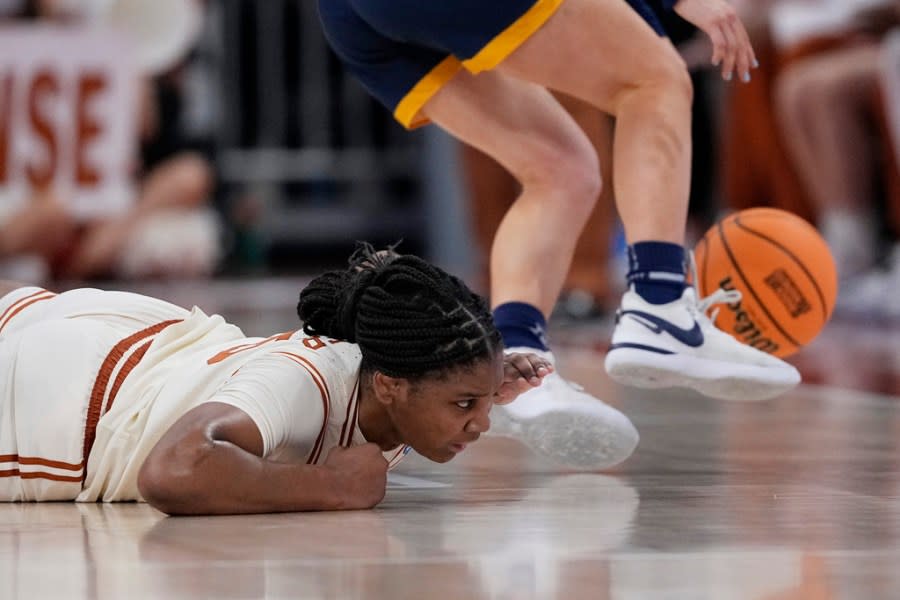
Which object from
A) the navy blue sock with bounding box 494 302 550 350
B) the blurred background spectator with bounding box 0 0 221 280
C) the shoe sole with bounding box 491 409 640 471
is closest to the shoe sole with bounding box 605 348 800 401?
the shoe sole with bounding box 491 409 640 471

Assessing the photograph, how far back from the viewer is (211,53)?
41.7 ft

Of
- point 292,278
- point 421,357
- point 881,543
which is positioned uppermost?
point 421,357

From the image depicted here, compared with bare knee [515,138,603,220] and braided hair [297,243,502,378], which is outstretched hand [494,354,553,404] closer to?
braided hair [297,243,502,378]

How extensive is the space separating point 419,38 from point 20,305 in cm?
97

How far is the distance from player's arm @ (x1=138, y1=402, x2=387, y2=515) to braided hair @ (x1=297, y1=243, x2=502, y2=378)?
0.55 feet

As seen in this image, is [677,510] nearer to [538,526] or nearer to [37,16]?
[538,526]

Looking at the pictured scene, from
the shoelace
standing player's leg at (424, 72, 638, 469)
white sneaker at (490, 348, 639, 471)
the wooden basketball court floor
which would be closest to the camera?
the wooden basketball court floor

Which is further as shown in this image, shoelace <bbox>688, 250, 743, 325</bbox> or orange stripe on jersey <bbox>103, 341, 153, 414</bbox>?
shoelace <bbox>688, 250, 743, 325</bbox>

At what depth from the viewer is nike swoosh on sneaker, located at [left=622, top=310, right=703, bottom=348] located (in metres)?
3.39

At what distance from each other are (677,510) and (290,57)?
12560 mm

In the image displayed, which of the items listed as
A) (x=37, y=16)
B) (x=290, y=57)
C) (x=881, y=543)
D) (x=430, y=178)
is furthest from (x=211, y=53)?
(x=881, y=543)

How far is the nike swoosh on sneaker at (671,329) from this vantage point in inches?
133

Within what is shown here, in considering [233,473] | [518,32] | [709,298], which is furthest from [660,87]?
[233,473]

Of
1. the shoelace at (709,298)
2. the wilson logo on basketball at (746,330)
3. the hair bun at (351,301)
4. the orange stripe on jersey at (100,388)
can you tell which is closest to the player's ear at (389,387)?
the hair bun at (351,301)
